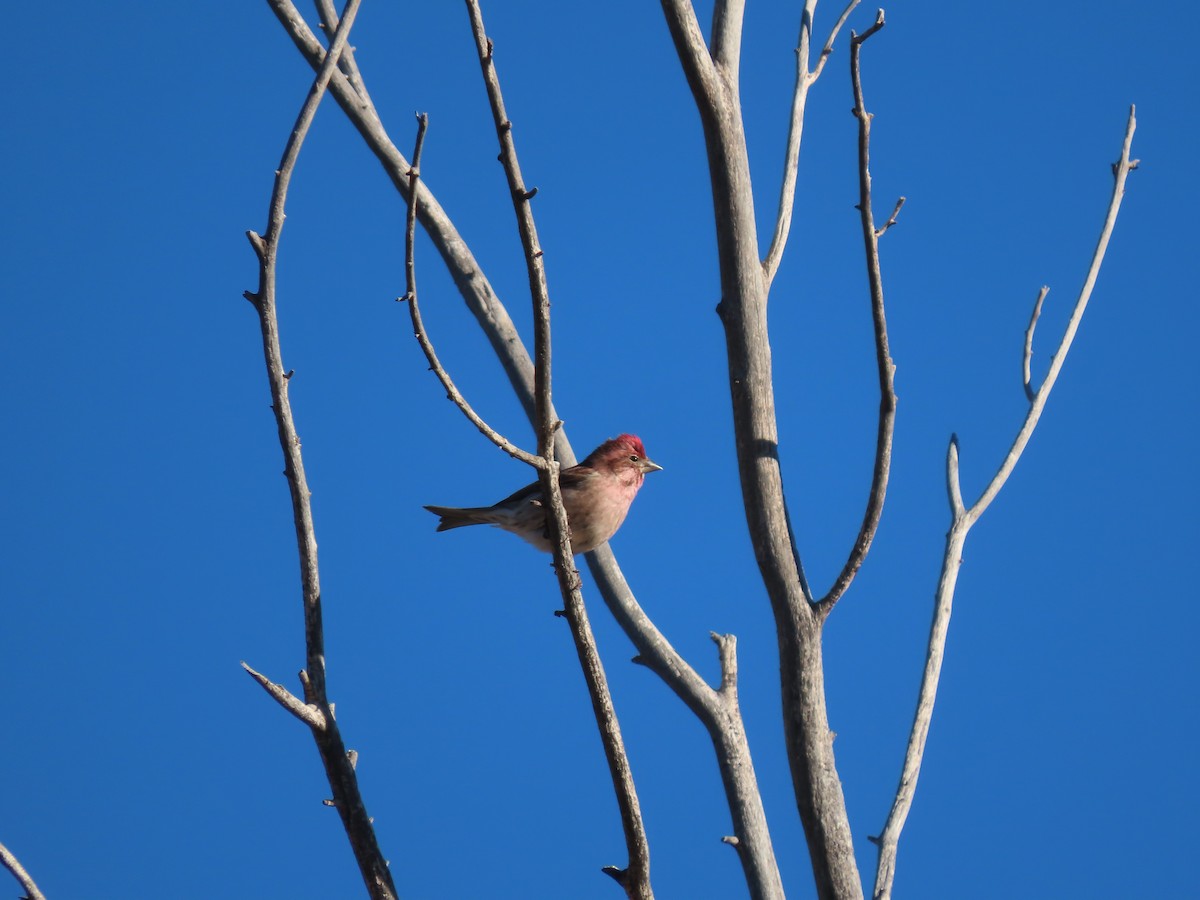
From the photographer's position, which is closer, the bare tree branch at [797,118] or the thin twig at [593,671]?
the thin twig at [593,671]

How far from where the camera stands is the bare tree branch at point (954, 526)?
18.6 ft

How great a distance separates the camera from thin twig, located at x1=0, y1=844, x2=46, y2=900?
3.95m

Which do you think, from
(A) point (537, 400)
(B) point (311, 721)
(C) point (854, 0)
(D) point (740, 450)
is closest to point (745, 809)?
(D) point (740, 450)

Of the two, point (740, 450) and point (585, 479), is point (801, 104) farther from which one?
point (585, 479)

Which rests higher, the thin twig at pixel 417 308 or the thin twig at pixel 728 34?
the thin twig at pixel 728 34

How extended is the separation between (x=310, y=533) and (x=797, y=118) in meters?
3.30

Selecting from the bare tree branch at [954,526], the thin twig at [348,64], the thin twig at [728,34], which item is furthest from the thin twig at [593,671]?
the thin twig at [348,64]

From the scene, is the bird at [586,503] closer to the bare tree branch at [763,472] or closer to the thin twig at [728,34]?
the bare tree branch at [763,472]

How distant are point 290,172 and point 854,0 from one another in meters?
3.51

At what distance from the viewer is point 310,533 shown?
4656mm

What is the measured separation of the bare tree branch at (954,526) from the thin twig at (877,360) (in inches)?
40.4

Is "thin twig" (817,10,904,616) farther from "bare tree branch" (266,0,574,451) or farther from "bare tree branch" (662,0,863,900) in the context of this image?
"bare tree branch" (266,0,574,451)

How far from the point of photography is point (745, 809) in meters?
6.22

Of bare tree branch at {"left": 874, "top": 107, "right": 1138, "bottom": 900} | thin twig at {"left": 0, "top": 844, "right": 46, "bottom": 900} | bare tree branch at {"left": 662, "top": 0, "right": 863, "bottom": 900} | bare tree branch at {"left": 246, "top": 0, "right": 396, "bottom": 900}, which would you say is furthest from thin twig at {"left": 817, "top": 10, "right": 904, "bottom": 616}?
thin twig at {"left": 0, "top": 844, "right": 46, "bottom": 900}
